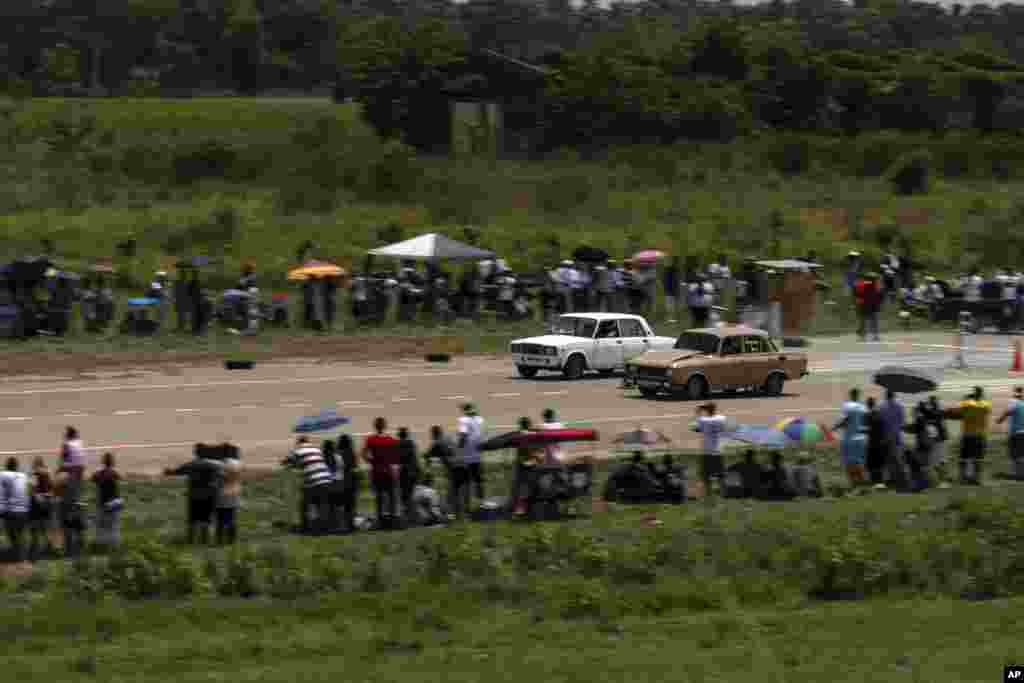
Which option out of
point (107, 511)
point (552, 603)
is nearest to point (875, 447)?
point (552, 603)

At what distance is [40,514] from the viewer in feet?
62.9

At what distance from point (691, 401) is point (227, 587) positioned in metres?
16.3

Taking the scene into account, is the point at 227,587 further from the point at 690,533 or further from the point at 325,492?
the point at 690,533

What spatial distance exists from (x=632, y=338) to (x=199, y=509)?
16.7 metres

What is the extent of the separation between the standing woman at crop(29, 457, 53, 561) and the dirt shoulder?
1428cm

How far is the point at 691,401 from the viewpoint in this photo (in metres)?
32.0

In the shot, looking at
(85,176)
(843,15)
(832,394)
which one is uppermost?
(843,15)

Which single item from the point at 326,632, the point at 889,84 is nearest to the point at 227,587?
the point at 326,632

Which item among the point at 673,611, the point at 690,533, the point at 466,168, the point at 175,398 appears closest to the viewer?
the point at 673,611

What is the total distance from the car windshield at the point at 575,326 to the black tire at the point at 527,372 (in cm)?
114

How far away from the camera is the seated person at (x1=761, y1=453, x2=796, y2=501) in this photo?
914 inches

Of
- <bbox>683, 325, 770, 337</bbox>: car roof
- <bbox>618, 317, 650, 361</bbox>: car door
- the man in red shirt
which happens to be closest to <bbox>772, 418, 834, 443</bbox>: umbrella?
the man in red shirt

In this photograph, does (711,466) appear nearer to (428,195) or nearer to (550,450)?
(550,450)

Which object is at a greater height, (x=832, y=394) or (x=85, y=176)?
(x=85, y=176)
